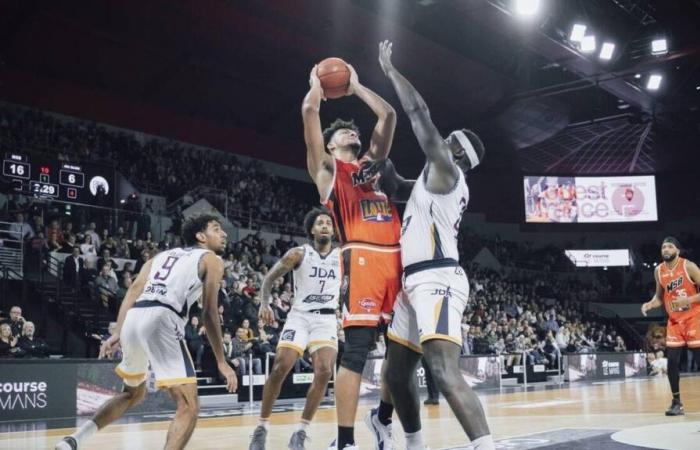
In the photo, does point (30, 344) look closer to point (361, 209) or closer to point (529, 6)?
point (361, 209)

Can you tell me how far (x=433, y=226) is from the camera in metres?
4.63

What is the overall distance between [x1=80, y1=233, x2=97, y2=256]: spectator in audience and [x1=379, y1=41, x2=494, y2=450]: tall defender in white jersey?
39.2 feet

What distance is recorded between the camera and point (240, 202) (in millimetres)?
22781

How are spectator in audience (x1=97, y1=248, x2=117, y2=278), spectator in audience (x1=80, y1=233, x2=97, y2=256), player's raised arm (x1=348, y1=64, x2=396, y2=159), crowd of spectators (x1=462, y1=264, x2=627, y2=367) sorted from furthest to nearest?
1. crowd of spectators (x1=462, y1=264, x2=627, y2=367)
2. spectator in audience (x1=80, y1=233, x2=97, y2=256)
3. spectator in audience (x1=97, y1=248, x2=117, y2=278)
4. player's raised arm (x1=348, y1=64, x2=396, y2=159)

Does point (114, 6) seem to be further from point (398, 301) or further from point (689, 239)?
point (689, 239)

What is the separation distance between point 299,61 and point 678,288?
15403 mm

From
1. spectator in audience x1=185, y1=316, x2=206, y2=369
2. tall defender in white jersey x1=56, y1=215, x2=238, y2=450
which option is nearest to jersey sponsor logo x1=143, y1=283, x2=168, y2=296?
tall defender in white jersey x1=56, y1=215, x2=238, y2=450

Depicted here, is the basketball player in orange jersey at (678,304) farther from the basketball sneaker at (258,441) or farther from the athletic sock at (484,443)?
the athletic sock at (484,443)

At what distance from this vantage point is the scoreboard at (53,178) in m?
15.6

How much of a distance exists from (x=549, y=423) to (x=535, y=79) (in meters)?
19.6

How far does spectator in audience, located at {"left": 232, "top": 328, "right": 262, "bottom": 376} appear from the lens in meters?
13.7

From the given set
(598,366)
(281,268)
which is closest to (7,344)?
(281,268)

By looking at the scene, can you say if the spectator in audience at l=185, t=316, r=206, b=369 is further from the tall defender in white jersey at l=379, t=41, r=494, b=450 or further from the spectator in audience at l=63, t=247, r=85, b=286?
the tall defender in white jersey at l=379, t=41, r=494, b=450

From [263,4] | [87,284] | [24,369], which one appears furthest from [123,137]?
[24,369]
